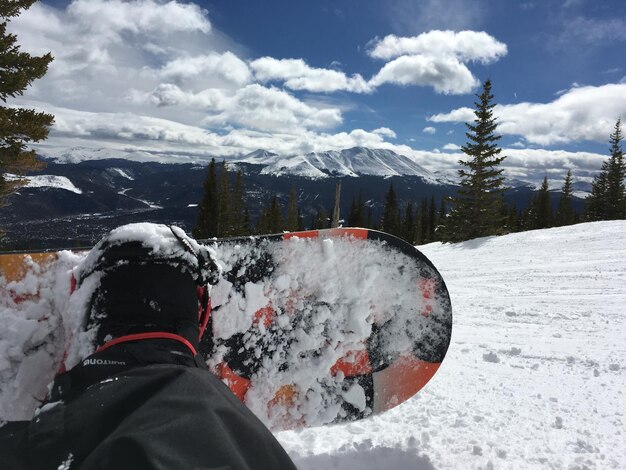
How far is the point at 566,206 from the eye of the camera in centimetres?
4122

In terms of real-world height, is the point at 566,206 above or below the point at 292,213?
above

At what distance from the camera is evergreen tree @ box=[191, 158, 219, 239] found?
30.4 m

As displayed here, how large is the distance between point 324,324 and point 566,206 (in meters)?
47.4

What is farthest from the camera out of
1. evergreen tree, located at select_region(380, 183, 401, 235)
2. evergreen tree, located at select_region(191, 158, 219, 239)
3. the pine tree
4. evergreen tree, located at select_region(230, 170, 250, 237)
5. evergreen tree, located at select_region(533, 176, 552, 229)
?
evergreen tree, located at select_region(380, 183, 401, 235)

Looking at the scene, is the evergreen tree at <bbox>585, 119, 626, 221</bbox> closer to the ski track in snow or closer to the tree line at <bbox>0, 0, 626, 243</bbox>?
the tree line at <bbox>0, 0, 626, 243</bbox>

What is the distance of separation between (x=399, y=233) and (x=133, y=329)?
48.1 meters

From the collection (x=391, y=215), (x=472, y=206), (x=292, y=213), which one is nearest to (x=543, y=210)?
(x=391, y=215)

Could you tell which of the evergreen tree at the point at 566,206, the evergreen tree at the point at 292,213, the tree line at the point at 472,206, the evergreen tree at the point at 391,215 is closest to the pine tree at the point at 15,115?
the tree line at the point at 472,206

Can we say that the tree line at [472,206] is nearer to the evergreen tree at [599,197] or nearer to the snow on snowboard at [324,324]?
the evergreen tree at [599,197]

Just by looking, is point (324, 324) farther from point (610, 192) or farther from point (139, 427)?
point (610, 192)

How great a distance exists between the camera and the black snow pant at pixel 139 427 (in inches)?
33.9

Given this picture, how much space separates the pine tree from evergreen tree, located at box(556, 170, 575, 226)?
45.1 metres

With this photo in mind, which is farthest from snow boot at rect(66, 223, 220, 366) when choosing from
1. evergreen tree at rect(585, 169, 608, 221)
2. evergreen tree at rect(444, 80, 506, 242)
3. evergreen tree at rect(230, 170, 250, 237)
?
evergreen tree at rect(585, 169, 608, 221)

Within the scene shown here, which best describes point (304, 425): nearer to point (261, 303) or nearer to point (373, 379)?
point (373, 379)
